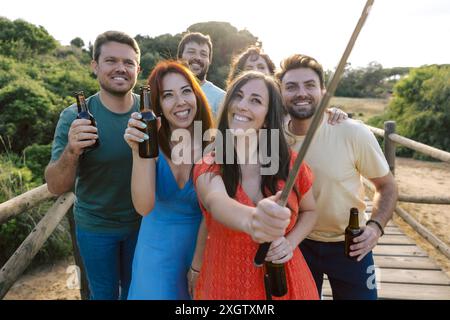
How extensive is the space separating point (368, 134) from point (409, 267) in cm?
242

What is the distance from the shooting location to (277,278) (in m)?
1.67

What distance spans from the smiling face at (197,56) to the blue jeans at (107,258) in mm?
2202

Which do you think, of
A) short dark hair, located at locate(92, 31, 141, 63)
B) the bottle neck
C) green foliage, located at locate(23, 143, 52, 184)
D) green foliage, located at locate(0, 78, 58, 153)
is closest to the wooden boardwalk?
the bottle neck

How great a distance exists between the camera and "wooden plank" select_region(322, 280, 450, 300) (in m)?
3.48

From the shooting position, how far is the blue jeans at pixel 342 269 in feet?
7.70

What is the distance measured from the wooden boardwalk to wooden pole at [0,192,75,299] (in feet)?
8.13

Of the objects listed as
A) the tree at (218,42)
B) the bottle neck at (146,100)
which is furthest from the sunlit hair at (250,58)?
the tree at (218,42)

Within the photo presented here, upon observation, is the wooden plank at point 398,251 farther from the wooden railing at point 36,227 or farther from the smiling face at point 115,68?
the smiling face at point 115,68

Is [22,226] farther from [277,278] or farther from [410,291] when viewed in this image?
[410,291]

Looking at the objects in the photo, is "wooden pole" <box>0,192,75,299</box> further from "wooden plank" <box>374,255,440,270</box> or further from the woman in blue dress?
"wooden plank" <box>374,255,440,270</box>

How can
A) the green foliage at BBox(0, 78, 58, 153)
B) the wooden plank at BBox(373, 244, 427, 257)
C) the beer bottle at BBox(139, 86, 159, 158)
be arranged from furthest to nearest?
1. the green foliage at BBox(0, 78, 58, 153)
2. the wooden plank at BBox(373, 244, 427, 257)
3. the beer bottle at BBox(139, 86, 159, 158)
